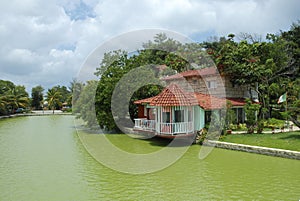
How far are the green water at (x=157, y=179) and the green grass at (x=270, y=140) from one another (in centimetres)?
122

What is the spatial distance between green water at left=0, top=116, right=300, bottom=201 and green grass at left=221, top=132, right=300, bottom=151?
4.00 ft

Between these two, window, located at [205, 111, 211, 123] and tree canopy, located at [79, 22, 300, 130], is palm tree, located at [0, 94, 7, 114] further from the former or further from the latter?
window, located at [205, 111, 211, 123]

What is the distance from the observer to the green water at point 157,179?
8039mm

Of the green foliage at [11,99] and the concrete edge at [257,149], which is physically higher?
the green foliage at [11,99]

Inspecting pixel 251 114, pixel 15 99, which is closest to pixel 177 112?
pixel 251 114

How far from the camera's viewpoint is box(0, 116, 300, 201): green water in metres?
8.04

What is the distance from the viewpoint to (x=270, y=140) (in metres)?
13.9

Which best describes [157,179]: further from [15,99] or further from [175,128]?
[15,99]

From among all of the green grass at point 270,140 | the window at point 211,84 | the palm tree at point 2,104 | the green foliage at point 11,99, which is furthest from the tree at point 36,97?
the green grass at point 270,140

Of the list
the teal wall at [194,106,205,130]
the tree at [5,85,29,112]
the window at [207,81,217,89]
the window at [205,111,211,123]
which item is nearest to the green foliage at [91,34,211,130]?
the window at [207,81,217,89]

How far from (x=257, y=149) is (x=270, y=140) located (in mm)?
1595

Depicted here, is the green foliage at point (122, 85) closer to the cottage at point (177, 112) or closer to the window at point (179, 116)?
the cottage at point (177, 112)

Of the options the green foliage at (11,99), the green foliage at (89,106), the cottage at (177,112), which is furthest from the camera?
the green foliage at (11,99)

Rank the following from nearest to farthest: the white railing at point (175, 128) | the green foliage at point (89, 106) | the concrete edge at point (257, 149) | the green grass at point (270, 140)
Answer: the concrete edge at point (257, 149)
the green grass at point (270, 140)
the white railing at point (175, 128)
the green foliage at point (89, 106)
